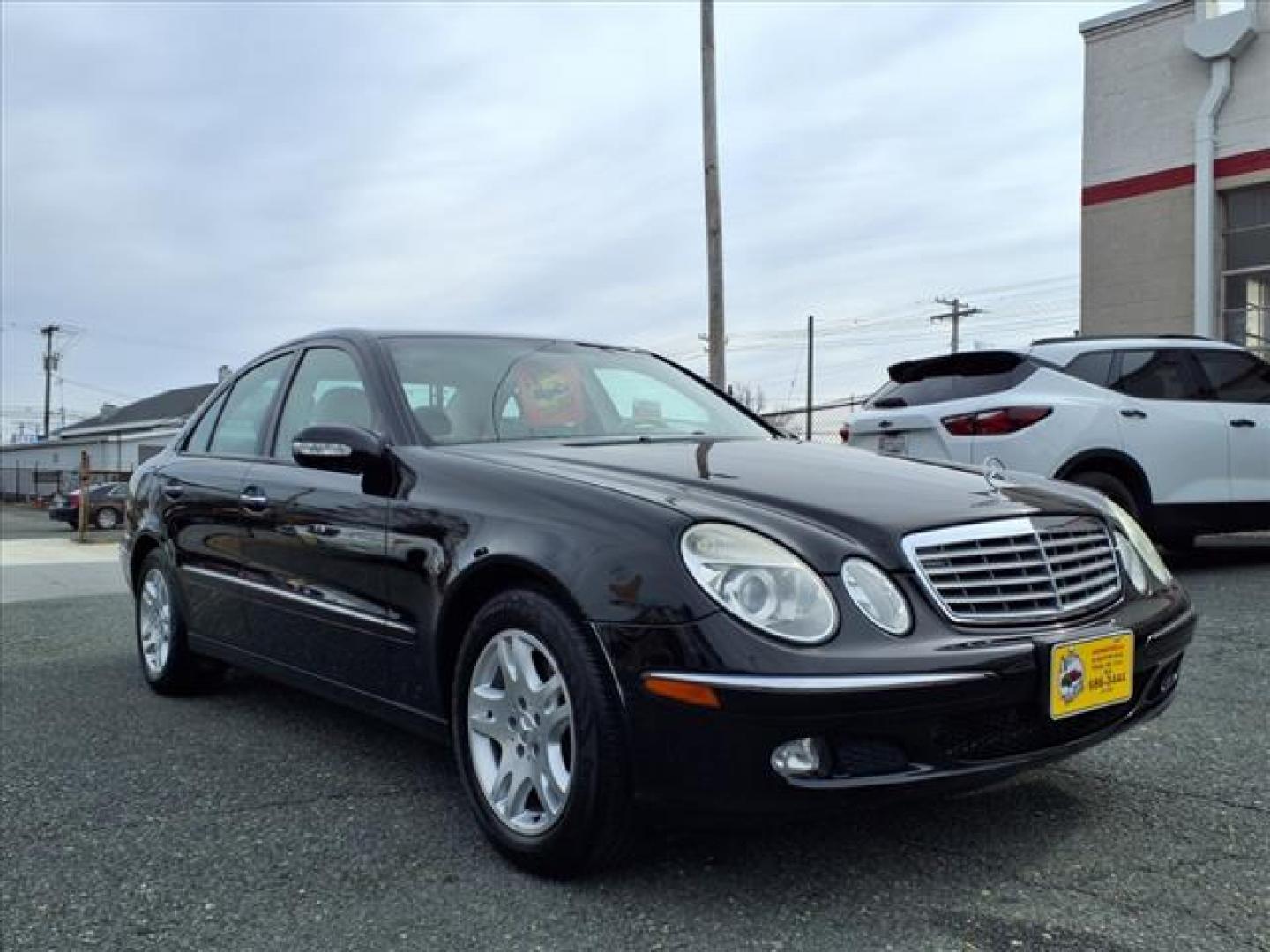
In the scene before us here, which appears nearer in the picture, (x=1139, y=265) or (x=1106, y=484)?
(x=1106, y=484)

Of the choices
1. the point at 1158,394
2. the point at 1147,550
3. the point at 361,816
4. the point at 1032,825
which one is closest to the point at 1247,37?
the point at 1158,394

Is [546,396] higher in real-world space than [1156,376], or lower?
lower

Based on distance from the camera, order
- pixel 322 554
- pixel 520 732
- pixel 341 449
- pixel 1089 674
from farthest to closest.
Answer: pixel 322 554 → pixel 341 449 → pixel 520 732 → pixel 1089 674

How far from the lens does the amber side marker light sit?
2312mm

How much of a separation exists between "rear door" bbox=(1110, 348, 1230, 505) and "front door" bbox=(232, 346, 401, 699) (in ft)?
16.0

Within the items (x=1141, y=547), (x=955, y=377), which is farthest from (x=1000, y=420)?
(x=1141, y=547)

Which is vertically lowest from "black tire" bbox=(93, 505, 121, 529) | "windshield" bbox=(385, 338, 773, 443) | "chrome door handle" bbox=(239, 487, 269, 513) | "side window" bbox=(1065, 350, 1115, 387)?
"black tire" bbox=(93, 505, 121, 529)

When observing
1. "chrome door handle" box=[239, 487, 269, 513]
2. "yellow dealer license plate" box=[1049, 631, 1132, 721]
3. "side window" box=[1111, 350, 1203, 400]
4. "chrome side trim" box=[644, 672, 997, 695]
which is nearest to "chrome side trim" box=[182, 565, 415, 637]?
"chrome door handle" box=[239, 487, 269, 513]

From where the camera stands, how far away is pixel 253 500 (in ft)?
13.0

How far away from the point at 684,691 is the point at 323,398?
214cm

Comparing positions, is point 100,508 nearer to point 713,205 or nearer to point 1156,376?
point 713,205

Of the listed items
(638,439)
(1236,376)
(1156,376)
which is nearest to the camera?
(638,439)

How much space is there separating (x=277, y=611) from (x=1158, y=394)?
5532mm

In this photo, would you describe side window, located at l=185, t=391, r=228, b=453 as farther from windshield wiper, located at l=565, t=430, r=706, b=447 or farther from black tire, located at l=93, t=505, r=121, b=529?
black tire, located at l=93, t=505, r=121, b=529
